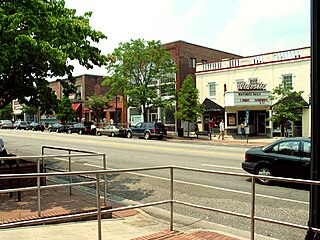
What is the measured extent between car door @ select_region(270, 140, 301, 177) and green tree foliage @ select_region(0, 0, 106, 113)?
6.52 meters

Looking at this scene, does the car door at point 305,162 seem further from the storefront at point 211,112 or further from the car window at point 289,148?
the storefront at point 211,112

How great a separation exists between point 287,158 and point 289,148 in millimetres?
358

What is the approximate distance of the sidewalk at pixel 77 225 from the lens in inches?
205

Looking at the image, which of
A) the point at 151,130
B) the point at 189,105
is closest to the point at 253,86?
the point at 189,105

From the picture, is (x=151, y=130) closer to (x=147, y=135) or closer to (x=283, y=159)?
(x=147, y=135)

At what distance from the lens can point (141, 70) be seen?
3428cm

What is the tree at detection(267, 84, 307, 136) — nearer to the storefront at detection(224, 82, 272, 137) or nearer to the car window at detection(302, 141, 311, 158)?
the storefront at detection(224, 82, 272, 137)

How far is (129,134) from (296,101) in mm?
16178

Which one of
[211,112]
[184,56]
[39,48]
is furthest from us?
[184,56]

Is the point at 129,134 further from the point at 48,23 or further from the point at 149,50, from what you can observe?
the point at 48,23

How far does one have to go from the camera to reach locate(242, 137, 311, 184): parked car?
31.8 feet

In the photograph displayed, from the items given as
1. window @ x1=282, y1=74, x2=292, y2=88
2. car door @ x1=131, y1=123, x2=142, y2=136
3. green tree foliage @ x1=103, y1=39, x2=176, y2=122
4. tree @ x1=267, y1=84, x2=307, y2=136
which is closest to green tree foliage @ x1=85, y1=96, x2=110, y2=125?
green tree foliage @ x1=103, y1=39, x2=176, y2=122

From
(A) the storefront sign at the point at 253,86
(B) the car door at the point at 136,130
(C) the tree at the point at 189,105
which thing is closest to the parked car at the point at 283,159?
(C) the tree at the point at 189,105
